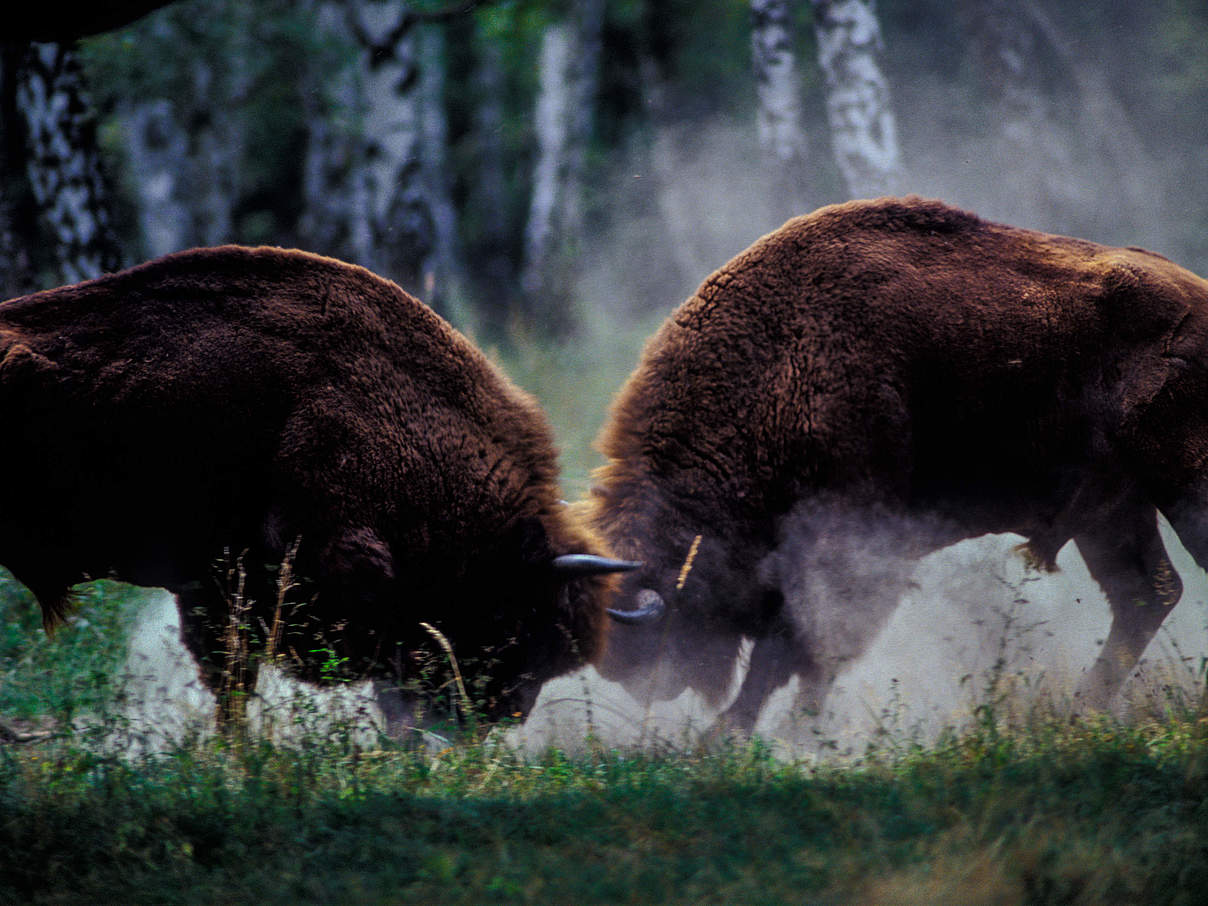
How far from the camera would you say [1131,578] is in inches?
203

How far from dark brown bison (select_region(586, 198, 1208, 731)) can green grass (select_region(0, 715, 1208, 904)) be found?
3.60ft

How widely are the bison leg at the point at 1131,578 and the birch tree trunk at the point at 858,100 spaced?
4.61m

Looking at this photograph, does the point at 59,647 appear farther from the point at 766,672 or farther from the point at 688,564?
the point at 766,672

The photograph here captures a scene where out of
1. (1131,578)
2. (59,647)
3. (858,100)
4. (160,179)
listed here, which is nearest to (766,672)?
(1131,578)

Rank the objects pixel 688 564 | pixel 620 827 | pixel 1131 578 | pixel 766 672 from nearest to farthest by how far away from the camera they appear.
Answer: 1. pixel 620 827
2. pixel 688 564
3. pixel 766 672
4. pixel 1131 578

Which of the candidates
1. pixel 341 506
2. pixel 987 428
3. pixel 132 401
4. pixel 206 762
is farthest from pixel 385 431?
pixel 987 428

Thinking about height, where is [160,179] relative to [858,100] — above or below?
below

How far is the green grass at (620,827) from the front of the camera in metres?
2.86

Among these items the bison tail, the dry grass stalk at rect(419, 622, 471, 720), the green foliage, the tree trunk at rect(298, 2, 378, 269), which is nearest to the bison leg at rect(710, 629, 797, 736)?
the dry grass stalk at rect(419, 622, 471, 720)

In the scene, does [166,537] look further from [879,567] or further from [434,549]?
[879,567]

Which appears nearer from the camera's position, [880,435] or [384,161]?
[880,435]

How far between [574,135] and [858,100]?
6.55m

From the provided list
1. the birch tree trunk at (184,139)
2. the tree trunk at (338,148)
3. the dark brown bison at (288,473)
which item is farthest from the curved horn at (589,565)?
the birch tree trunk at (184,139)

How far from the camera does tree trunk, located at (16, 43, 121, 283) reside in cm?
777
